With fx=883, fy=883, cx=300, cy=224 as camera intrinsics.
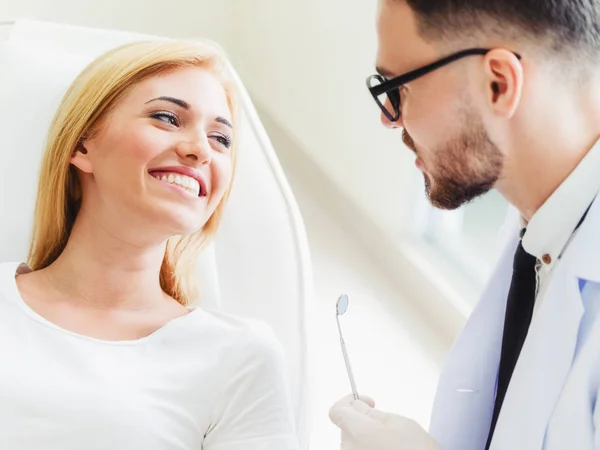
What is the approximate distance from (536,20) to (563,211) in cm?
27

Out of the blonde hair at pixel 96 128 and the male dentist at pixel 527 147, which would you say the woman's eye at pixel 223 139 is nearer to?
the blonde hair at pixel 96 128

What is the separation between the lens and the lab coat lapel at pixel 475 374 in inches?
57.2

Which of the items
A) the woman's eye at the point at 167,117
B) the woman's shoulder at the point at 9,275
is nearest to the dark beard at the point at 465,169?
the woman's eye at the point at 167,117

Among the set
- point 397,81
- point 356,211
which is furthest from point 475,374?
point 356,211

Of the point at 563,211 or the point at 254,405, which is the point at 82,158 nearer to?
the point at 254,405

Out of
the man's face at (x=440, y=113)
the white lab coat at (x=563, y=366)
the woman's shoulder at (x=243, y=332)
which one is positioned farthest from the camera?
the woman's shoulder at (x=243, y=332)

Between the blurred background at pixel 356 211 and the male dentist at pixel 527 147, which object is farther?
the blurred background at pixel 356 211

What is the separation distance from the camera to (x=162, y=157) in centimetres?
152

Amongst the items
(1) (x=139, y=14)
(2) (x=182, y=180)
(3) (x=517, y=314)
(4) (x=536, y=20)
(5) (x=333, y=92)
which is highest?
(1) (x=139, y=14)

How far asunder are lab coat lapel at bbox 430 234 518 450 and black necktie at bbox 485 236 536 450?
0.03 m

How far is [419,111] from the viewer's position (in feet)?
4.30

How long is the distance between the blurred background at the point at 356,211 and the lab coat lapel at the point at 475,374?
29.6 inches

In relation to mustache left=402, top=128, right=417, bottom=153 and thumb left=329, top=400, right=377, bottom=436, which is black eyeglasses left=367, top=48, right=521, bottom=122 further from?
thumb left=329, top=400, right=377, bottom=436

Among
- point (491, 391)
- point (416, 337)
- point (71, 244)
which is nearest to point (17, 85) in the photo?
point (71, 244)
